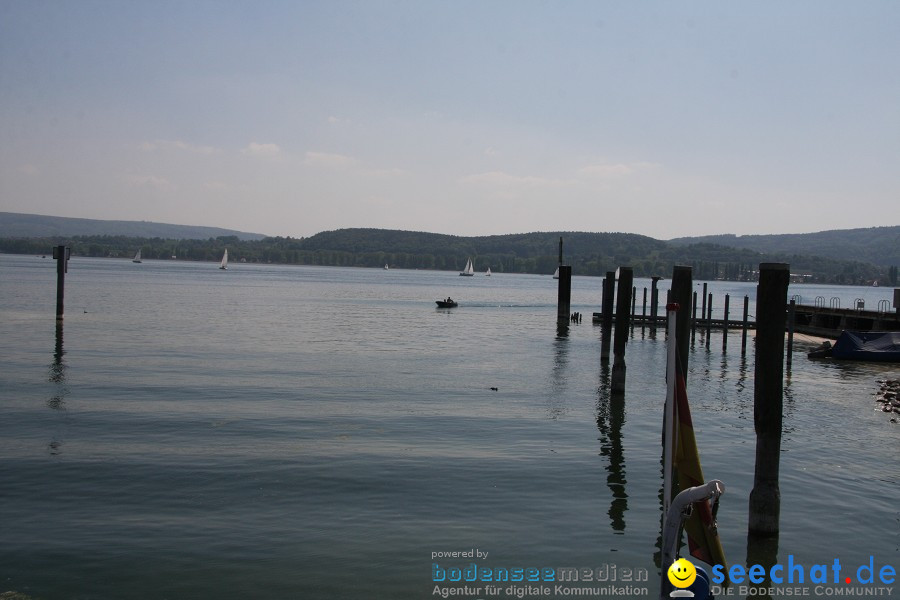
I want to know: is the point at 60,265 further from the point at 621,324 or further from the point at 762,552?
the point at 762,552

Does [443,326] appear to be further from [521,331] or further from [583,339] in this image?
[583,339]

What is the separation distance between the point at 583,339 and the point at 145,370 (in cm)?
2709

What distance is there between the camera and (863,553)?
1132 centimetres

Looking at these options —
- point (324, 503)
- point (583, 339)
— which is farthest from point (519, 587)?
point (583, 339)

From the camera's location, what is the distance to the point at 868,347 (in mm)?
37562

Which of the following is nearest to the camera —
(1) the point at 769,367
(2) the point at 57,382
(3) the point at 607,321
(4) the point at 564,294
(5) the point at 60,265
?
(1) the point at 769,367

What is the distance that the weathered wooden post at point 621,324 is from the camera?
2347cm

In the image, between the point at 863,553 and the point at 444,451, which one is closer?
the point at 863,553

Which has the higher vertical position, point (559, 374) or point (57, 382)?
point (559, 374)

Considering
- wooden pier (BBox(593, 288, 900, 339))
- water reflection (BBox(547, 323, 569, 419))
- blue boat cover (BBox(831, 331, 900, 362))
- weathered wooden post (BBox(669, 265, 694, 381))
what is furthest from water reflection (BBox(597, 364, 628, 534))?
wooden pier (BBox(593, 288, 900, 339))

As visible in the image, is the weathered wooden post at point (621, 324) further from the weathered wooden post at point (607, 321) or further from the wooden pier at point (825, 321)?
the wooden pier at point (825, 321)

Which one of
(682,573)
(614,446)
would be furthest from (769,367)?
(614,446)

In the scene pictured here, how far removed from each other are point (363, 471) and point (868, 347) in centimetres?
3085

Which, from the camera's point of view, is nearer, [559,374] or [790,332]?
[559,374]
